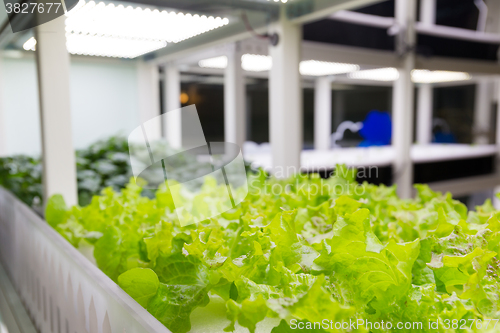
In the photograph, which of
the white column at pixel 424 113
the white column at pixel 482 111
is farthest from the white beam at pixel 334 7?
the white column at pixel 482 111

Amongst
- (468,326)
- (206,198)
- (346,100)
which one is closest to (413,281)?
(468,326)

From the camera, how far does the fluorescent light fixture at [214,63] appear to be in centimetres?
268

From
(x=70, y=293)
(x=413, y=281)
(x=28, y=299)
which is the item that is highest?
(x=413, y=281)

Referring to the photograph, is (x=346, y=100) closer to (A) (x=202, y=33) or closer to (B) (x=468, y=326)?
(A) (x=202, y=33)

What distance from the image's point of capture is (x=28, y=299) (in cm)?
122

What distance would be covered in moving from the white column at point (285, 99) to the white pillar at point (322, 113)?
1652 mm

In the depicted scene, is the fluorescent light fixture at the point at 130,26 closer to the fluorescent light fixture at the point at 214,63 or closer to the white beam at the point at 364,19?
the fluorescent light fixture at the point at 214,63

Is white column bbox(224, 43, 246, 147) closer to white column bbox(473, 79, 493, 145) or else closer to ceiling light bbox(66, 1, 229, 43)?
ceiling light bbox(66, 1, 229, 43)

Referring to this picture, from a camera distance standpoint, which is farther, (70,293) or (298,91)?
(298,91)

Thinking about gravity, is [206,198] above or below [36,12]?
below

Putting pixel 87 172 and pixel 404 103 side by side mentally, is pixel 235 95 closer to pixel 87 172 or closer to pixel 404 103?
pixel 87 172

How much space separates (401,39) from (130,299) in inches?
126

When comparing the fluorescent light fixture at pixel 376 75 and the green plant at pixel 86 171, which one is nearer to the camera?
the green plant at pixel 86 171

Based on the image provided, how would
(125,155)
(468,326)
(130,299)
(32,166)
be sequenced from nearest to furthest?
(468,326) < (130,299) < (32,166) < (125,155)
